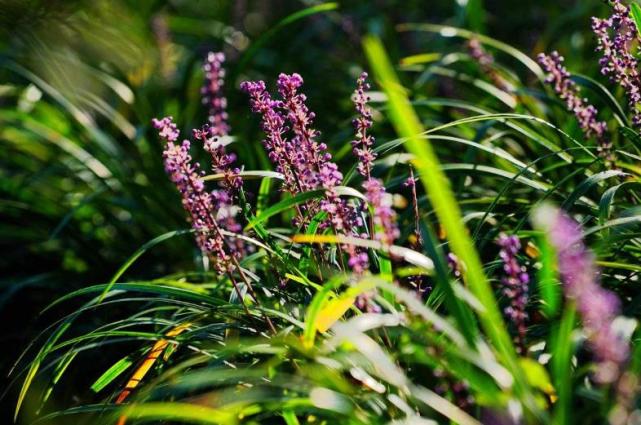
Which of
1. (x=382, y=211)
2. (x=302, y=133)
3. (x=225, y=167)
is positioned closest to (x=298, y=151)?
(x=302, y=133)

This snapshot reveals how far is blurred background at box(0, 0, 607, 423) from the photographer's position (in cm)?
321

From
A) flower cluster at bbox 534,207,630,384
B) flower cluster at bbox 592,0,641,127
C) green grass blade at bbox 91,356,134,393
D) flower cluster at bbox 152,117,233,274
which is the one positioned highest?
flower cluster at bbox 592,0,641,127

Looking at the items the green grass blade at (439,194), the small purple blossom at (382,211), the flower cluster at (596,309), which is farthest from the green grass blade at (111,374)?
the flower cluster at (596,309)

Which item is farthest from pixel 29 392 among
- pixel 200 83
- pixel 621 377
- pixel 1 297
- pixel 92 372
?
pixel 200 83

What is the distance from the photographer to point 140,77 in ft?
15.3

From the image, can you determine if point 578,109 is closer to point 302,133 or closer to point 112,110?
point 302,133

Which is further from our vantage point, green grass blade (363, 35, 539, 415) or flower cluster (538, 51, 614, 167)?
flower cluster (538, 51, 614, 167)

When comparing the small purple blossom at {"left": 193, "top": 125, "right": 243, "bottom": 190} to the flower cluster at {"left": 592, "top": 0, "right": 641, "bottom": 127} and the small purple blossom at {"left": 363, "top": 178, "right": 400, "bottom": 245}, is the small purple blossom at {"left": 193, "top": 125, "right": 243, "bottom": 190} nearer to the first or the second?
the small purple blossom at {"left": 363, "top": 178, "right": 400, "bottom": 245}

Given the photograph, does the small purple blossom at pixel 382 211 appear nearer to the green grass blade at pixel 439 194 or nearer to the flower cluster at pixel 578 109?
the green grass blade at pixel 439 194

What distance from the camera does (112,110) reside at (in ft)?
13.5

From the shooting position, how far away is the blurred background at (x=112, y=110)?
127 inches

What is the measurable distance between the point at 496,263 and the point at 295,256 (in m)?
0.57

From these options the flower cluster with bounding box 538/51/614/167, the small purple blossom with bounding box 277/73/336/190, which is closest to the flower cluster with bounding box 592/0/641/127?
the flower cluster with bounding box 538/51/614/167

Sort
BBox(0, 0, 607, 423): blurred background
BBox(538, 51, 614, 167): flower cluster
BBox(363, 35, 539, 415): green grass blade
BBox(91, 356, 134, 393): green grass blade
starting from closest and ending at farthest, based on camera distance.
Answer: BBox(363, 35, 539, 415): green grass blade → BBox(91, 356, 134, 393): green grass blade → BBox(538, 51, 614, 167): flower cluster → BBox(0, 0, 607, 423): blurred background
